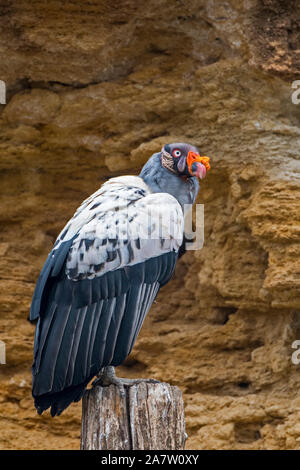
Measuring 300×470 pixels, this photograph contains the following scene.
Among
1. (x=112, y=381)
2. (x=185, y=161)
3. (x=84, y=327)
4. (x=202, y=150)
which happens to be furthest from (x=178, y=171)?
(x=202, y=150)

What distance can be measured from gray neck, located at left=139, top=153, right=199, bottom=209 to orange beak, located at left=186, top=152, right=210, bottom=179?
11cm

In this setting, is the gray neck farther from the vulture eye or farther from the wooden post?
the wooden post

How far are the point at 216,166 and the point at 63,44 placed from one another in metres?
1.61

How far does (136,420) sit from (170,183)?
1.52 m

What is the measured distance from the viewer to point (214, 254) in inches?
246

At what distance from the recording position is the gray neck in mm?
4656

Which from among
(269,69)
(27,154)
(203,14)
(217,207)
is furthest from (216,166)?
(27,154)

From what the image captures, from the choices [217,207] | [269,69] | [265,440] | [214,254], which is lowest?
[265,440]

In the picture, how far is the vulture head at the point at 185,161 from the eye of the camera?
4.61m

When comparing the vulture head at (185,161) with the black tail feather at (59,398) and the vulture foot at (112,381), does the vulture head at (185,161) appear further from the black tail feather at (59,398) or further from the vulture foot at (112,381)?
the black tail feather at (59,398)

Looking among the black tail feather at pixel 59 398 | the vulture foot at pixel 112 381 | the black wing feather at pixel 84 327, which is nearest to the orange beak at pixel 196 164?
the black wing feather at pixel 84 327

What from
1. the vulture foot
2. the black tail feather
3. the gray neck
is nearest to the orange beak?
the gray neck

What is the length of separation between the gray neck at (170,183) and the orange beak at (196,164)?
0.37 ft

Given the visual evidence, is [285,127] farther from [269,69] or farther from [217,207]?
[217,207]
